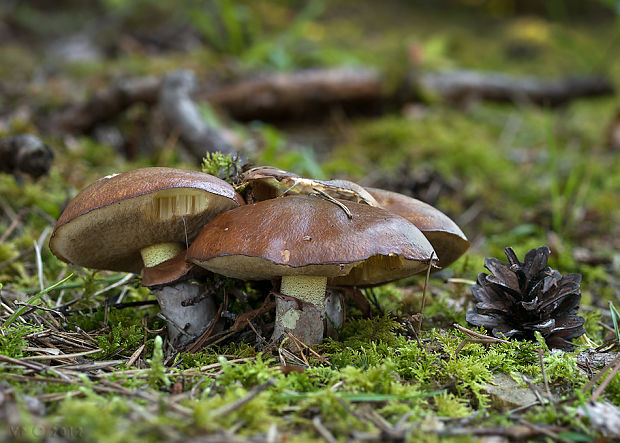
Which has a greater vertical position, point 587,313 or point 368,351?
point 368,351

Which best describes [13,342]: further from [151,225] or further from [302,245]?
[302,245]

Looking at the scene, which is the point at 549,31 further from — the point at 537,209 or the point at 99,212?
the point at 99,212

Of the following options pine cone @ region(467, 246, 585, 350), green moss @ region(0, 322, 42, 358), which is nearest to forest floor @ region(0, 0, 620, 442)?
green moss @ region(0, 322, 42, 358)

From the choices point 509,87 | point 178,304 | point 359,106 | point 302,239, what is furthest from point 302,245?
point 509,87

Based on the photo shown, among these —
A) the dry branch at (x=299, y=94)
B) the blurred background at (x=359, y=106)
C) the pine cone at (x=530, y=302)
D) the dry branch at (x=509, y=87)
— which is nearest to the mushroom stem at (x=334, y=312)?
the pine cone at (x=530, y=302)

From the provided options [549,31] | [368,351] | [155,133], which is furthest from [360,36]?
[368,351]

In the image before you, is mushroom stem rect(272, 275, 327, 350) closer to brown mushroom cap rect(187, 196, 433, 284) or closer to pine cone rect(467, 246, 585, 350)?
brown mushroom cap rect(187, 196, 433, 284)

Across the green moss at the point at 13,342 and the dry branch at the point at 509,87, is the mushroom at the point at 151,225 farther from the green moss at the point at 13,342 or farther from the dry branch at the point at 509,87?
the dry branch at the point at 509,87

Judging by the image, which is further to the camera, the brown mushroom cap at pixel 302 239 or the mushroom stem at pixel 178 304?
the mushroom stem at pixel 178 304
